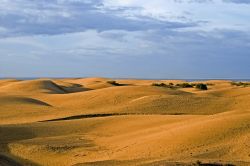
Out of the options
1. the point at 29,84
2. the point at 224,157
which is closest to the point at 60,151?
the point at 224,157

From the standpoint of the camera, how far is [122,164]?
10781 millimetres

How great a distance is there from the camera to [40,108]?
23250 mm

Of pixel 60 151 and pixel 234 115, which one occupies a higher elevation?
pixel 234 115

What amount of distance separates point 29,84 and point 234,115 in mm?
26893

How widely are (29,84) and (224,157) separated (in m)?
29.4

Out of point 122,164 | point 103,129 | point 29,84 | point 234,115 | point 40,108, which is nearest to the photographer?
point 122,164

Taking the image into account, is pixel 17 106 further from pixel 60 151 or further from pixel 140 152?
pixel 140 152

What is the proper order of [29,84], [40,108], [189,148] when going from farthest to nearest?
[29,84] < [40,108] < [189,148]

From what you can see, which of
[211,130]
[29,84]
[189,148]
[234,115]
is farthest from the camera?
[29,84]

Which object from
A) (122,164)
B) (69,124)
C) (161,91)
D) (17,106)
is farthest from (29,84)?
(122,164)

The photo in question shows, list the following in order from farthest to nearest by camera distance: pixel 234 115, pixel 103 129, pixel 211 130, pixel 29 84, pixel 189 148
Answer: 1. pixel 29 84
2. pixel 103 129
3. pixel 234 115
4. pixel 211 130
5. pixel 189 148

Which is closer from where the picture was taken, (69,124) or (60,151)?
(60,151)

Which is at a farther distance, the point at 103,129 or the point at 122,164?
the point at 103,129

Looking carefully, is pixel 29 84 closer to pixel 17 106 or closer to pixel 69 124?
pixel 17 106
